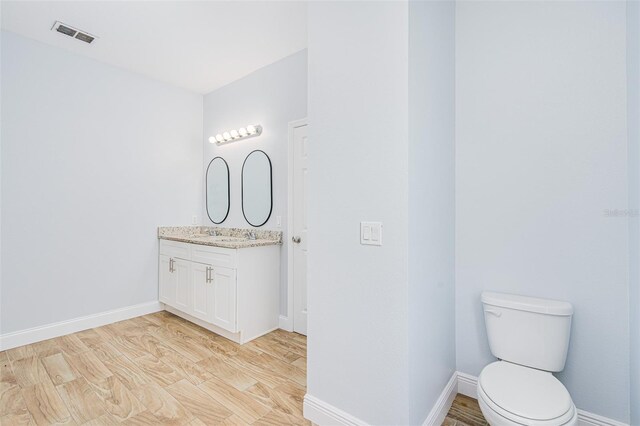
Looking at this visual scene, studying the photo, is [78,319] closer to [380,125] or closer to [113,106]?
[113,106]

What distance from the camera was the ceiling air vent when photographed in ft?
8.23

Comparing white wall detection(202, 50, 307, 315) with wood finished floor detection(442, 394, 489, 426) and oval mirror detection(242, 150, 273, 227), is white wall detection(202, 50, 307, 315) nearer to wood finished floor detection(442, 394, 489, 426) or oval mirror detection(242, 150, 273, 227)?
oval mirror detection(242, 150, 273, 227)

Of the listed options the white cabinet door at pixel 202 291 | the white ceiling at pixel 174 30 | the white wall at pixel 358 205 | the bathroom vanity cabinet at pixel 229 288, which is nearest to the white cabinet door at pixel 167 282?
the bathroom vanity cabinet at pixel 229 288

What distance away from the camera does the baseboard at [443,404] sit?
61.0 inches

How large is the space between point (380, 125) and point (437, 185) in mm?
503

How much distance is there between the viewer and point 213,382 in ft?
6.83

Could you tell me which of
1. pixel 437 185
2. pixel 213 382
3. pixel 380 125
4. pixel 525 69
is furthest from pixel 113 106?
pixel 525 69

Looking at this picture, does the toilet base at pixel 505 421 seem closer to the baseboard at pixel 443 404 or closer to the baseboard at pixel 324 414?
the baseboard at pixel 443 404

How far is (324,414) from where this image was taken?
1589 mm

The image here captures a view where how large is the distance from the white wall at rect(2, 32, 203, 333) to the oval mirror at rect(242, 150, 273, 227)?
0.97m

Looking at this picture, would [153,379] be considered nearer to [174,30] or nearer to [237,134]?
[237,134]

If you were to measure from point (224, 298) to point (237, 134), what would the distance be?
1.79 meters

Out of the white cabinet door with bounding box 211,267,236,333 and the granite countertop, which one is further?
the granite countertop

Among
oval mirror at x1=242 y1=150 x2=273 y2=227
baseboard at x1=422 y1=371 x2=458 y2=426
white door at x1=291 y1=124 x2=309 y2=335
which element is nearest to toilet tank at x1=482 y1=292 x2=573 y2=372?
baseboard at x1=422 y1=371 x2=458 y2=426
